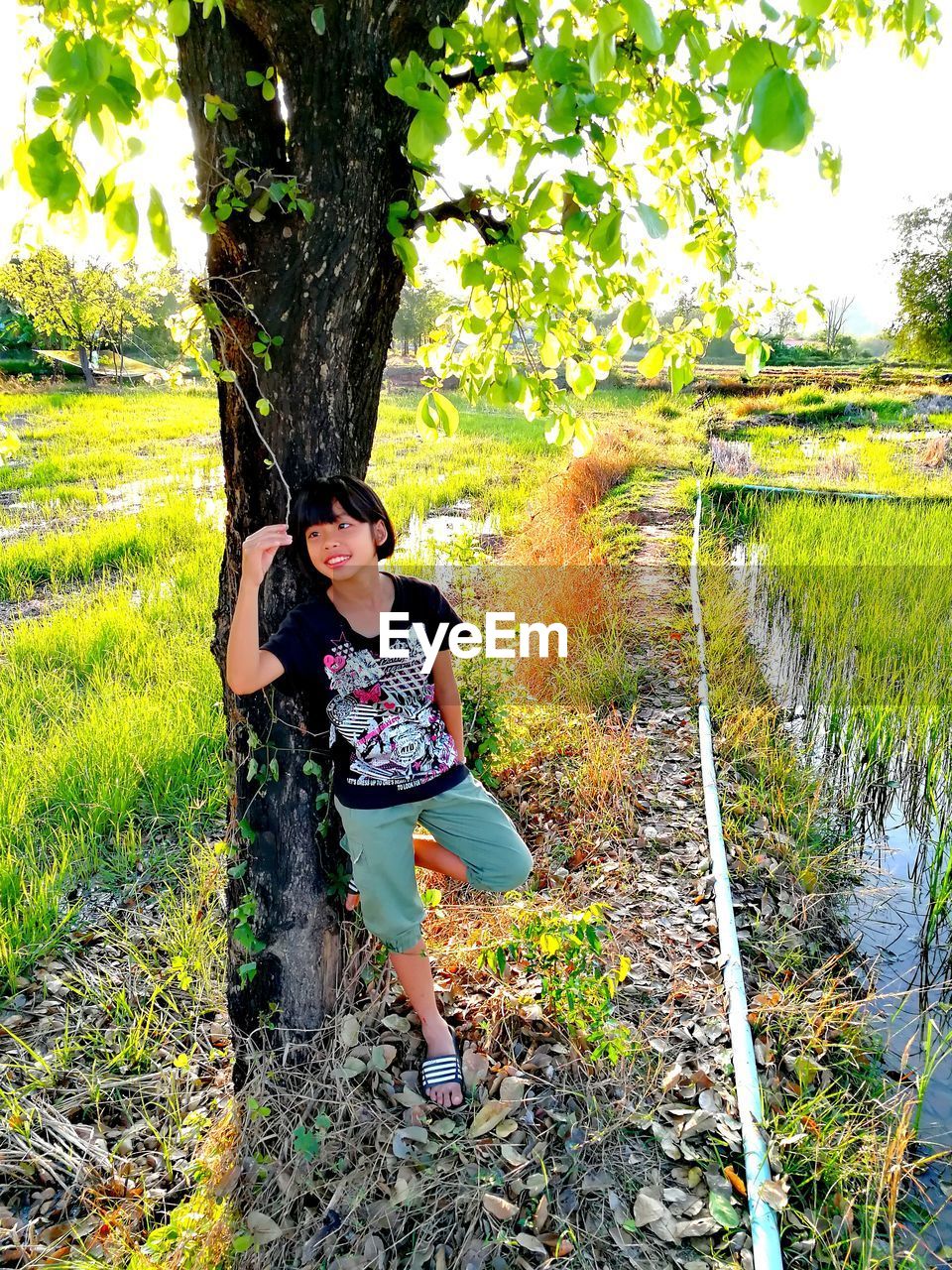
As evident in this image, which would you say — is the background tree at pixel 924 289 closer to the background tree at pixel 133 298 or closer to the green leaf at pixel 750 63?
the background tree at pixel 133 298

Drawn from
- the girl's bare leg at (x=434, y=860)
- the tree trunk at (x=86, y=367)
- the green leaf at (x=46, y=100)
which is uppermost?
the tree trunk at (x=86, y=367)

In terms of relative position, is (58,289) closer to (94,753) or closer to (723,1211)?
(94,753)

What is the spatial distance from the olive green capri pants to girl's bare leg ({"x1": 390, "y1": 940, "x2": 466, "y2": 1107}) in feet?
0.18

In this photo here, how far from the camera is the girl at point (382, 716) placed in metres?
1.86

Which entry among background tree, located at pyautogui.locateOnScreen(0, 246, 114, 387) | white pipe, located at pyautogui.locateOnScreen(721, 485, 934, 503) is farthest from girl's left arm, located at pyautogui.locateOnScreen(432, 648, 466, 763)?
background tree, located at pyautogui.locateOnScreen(0, 246, 114, 387)

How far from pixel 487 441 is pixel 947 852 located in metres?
12.4

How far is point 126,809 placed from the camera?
308 cm

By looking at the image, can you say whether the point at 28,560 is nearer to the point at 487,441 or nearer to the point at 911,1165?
the point at 911,1165

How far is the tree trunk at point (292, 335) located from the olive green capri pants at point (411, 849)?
7.3 inches

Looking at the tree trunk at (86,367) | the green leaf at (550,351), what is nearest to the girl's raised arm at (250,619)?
the green leaf at (550,351)

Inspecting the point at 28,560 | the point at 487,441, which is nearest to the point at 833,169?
the point at 28,560

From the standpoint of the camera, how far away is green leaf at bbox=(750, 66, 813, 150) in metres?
0.89

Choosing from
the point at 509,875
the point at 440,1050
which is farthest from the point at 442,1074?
the point at 509,875

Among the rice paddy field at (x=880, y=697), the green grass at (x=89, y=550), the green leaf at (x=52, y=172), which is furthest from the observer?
the green grass at (x=89, y=550)
